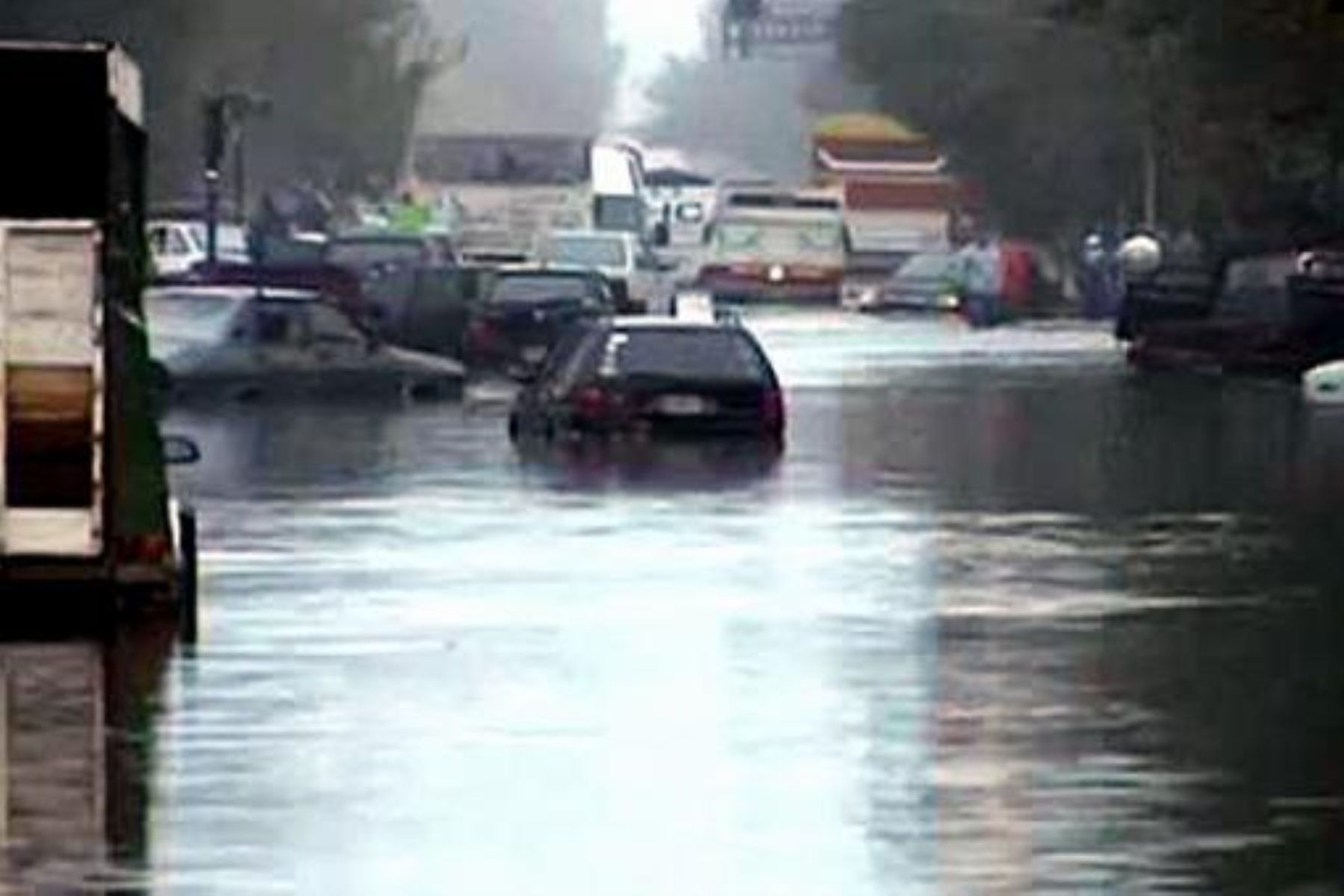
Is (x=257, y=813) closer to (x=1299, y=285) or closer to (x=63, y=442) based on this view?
(x=63, y=442)

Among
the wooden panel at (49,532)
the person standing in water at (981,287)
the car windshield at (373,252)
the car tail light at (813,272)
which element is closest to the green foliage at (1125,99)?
the person standing in water at (981,287)

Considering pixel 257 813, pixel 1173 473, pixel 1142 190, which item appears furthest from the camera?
pixel 1142 190

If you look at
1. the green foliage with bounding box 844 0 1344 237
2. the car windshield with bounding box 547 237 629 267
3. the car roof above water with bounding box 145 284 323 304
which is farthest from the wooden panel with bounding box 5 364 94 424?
the car windshield with bounding box 547 237 629 267

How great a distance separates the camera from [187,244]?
78.9 meters

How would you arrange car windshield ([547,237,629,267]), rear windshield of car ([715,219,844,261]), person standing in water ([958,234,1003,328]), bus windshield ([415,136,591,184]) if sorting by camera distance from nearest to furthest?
car windshield ([547,237,629,267]) < person standing in water ([958,234,1003,328]) < bus windshield ([415,136,591,184]) < rear windshield of car ([715,219,844,261])

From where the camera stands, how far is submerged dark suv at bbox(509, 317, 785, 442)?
143 feet

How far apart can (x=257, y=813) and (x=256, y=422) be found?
103 ft

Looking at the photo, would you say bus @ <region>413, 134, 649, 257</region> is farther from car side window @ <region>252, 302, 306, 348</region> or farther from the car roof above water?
car side window @ <region>252, 302, 306, 348</region>

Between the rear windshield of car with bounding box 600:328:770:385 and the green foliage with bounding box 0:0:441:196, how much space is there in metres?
29.3

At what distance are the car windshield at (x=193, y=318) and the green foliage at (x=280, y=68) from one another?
1915 cm

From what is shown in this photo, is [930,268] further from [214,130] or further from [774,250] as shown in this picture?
[214,130]

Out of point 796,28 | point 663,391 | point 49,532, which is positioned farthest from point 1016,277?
point 49,532

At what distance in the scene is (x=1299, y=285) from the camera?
2571 inches

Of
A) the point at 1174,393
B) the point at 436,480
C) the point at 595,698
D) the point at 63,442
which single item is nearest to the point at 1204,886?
the point at 595,698
